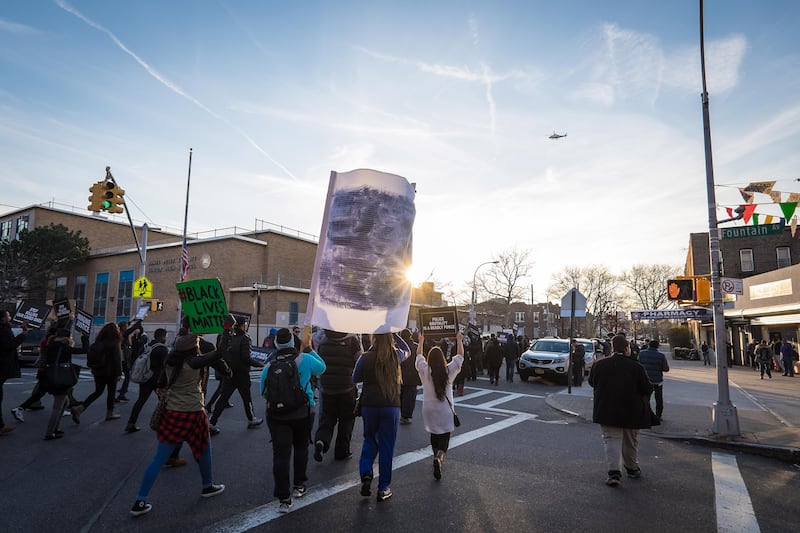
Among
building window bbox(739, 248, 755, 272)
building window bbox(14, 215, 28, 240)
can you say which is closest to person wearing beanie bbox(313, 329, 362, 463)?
building window bbox(739, 248, 755, 272)

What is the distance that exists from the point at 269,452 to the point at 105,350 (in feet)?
13.3

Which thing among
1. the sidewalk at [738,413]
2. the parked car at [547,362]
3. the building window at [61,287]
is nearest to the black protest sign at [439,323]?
the sidewalk at [738,413]

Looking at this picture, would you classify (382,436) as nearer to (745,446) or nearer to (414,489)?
(414,489)

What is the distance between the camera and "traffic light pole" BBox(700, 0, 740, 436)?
8.23 meters

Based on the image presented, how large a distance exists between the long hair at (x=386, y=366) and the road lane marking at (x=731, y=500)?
3264 millimetres

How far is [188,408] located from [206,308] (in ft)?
6.30

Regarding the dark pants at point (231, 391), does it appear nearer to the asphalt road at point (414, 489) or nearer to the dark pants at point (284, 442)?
the asphalt road at point (414, 489)

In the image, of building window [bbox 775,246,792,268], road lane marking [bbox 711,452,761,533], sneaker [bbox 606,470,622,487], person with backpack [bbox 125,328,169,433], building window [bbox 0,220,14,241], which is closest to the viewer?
road lane marking [bbox 711,452,761,533]

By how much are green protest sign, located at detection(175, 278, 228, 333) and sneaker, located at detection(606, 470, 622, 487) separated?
206 inches

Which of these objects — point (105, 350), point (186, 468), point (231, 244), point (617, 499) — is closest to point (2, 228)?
point (231, 244)

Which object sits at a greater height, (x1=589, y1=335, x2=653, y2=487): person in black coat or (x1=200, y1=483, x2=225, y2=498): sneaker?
(x1=589, y1=335, x2=653, y2=487): person in black coat

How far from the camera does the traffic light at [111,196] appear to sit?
1490 cm

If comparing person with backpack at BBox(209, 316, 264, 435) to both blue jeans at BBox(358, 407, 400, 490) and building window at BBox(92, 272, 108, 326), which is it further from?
building window at BBox(92, 272, 108, 326)

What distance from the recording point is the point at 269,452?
664 cm
